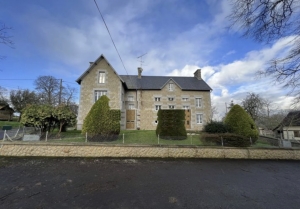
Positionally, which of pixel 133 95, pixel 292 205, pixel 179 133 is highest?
pixel 133 95

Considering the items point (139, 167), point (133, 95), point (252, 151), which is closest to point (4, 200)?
point (139, 167)

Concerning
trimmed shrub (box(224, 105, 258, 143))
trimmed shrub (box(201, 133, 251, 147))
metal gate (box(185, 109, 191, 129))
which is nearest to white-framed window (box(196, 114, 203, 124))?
metal gate (box(185, 109, 191, 129))

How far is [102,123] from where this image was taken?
10.1 meters

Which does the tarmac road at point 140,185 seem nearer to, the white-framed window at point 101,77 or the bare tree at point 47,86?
the white-framed window at point 101,77

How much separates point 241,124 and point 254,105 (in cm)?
2334

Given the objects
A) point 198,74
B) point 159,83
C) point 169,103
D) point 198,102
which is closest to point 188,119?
point 198,102

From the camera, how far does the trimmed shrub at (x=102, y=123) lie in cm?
959

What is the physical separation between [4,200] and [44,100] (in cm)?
3784

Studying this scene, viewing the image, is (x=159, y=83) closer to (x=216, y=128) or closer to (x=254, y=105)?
(x=216, y=128)

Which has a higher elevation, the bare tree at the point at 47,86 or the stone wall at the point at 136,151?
the bare tree at the point at 47,86

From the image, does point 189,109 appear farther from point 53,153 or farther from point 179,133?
point 53,153

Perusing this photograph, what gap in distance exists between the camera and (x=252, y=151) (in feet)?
29.9

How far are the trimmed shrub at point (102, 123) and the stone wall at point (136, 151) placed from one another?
1.26m

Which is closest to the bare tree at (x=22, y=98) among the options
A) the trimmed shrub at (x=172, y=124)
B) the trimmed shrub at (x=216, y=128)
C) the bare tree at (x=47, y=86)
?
the bare tree at (x=47, y=86)
